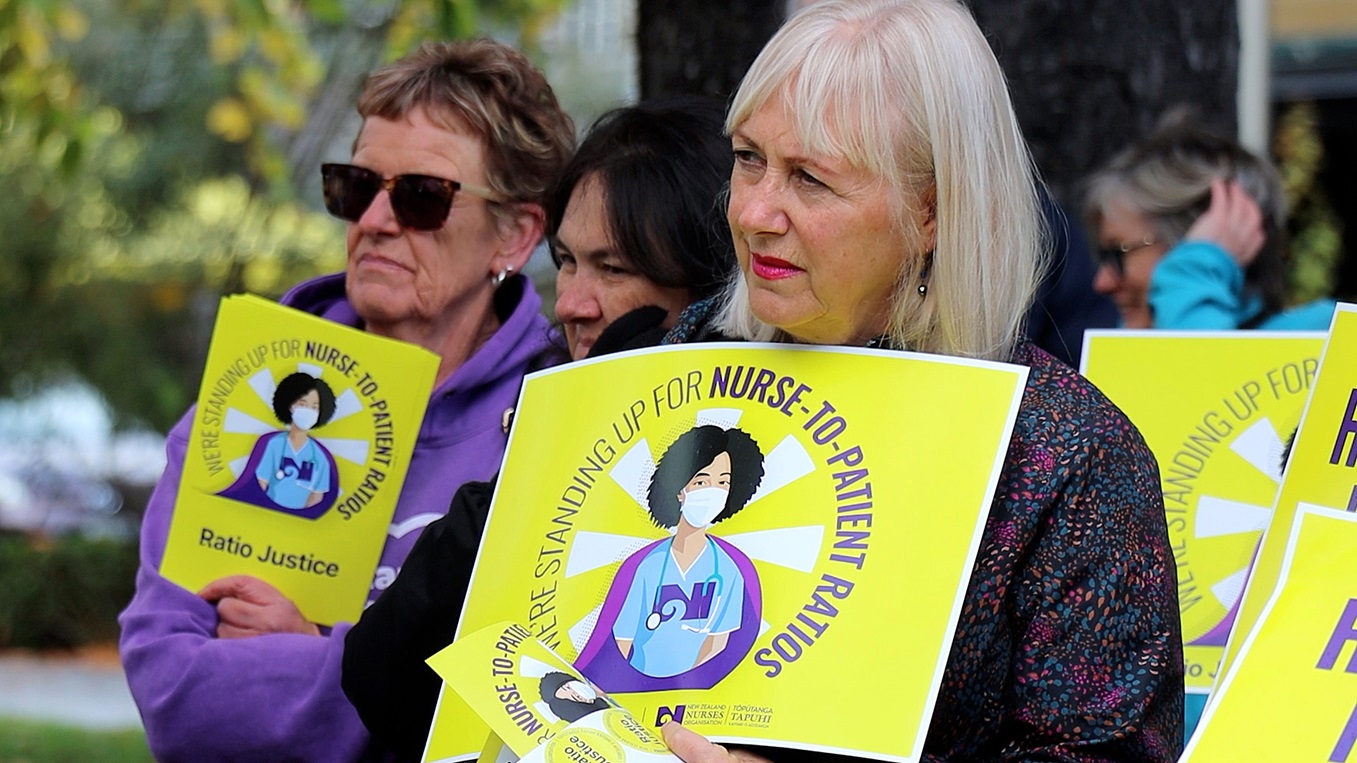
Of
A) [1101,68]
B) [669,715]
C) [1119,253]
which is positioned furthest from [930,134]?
[1119,253]

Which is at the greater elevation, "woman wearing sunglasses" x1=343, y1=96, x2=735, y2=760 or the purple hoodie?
"woman wearing sunglasses" x1=343, y1=96, x2=735, y2=760

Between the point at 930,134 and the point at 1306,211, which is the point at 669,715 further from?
the point at 1306,211

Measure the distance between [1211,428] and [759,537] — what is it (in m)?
1.04

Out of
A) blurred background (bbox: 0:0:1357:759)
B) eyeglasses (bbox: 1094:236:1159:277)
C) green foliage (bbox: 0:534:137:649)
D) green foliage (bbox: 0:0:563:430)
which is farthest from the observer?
green foliage (bbox: 0:534:137:649)

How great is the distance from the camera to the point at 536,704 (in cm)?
196

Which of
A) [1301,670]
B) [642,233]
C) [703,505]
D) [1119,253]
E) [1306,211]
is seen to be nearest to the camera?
[1301,670]

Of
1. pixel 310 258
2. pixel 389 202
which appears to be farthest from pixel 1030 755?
pixel 310 258

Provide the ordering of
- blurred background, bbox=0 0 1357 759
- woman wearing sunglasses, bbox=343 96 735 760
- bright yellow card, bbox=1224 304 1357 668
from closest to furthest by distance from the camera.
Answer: bright yellow card, bbox=1224 304 1357 668 < woman wearing sunglasses, bbox=343 96 735 760 < blurred background, bbox=0 0 1357 759

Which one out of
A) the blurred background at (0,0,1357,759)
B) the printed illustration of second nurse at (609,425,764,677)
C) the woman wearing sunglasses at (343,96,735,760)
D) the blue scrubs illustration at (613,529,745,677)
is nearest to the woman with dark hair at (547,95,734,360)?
the woman wearing sunglasses at (343,96,735,760)

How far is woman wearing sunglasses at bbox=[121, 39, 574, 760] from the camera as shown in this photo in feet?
8.98

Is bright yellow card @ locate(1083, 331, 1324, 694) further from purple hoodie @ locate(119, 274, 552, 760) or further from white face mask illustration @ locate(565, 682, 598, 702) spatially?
white face mask illustration @ locate(565, 682, 598, 702)

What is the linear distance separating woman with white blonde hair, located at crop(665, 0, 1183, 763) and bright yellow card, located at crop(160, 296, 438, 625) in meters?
0.87

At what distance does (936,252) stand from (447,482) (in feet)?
3.57

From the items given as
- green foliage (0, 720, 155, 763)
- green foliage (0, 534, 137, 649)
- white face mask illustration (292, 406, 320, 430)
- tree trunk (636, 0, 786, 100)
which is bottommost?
green foliage (0, 534, 137, 649)
